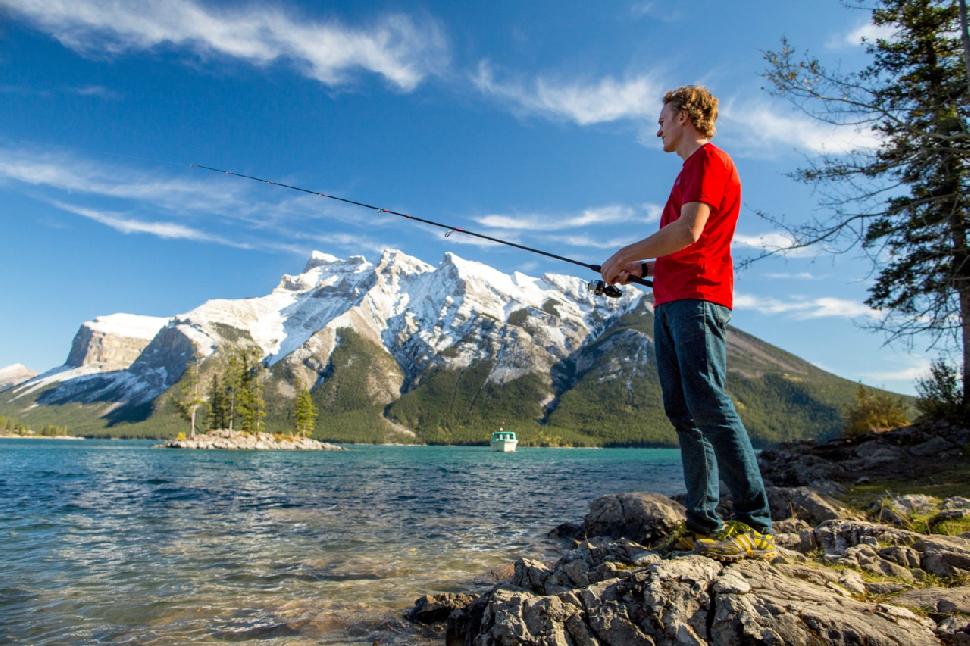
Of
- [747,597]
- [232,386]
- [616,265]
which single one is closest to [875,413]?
[616,265]

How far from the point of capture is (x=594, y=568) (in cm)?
416

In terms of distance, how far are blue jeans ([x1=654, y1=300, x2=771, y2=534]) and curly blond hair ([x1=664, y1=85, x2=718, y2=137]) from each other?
4.80 ft

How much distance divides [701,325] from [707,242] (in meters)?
0.63

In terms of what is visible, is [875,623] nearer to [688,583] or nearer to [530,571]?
[688,583]

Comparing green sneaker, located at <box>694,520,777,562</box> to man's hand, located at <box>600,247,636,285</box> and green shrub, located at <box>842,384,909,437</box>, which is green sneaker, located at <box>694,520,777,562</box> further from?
green shrub, located at <box>842,384,909,437</box>

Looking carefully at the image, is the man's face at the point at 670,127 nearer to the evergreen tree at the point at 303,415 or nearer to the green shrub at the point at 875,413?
the green shrub at the point at 875,413

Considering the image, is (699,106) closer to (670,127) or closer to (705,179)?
(670,127)

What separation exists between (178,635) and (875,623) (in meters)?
5.78

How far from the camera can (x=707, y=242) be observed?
13.3ft

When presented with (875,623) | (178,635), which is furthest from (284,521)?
(875,623)

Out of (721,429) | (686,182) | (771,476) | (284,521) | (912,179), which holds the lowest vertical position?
(284,521)

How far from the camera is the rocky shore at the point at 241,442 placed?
283 ft

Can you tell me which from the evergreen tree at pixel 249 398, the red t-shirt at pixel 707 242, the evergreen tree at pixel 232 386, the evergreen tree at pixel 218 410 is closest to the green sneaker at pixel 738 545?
the red t-shirt at pixel 707 242

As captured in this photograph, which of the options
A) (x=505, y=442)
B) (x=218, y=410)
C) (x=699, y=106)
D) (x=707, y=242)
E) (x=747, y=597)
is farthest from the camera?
Answer: (x=505, y=442)
